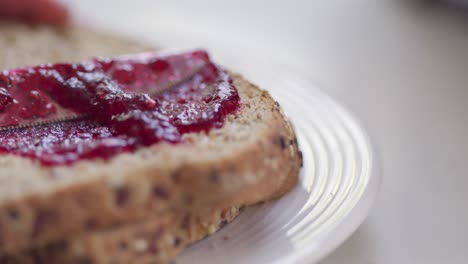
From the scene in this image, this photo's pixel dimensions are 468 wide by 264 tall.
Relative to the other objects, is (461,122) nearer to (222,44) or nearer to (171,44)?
(222,44)

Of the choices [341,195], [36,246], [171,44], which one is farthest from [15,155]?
[171,44]

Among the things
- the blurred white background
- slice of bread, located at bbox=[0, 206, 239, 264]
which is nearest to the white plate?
slice of bread, located at bbox=[0, 206, 239, 264]

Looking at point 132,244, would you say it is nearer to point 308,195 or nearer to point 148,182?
point 148,182

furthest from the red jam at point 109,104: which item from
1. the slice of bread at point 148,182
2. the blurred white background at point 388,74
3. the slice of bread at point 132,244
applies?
the blurred white background at point 388,74

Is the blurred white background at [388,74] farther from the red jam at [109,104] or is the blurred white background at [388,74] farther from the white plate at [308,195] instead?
the red jam at [109,104]

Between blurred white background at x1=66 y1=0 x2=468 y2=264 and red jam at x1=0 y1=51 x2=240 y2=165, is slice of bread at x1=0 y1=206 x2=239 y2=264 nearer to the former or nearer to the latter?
red jam at x1=0 y1=51 x2=240 y2=165

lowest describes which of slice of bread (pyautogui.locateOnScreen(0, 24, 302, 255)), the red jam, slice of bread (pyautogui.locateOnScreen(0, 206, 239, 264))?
slice of bread (pyautogui.locateOnScreen(0, 206, 239, 264))

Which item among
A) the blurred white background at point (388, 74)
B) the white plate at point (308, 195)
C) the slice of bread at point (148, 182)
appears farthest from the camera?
the blurred white background at point (388, 74)
